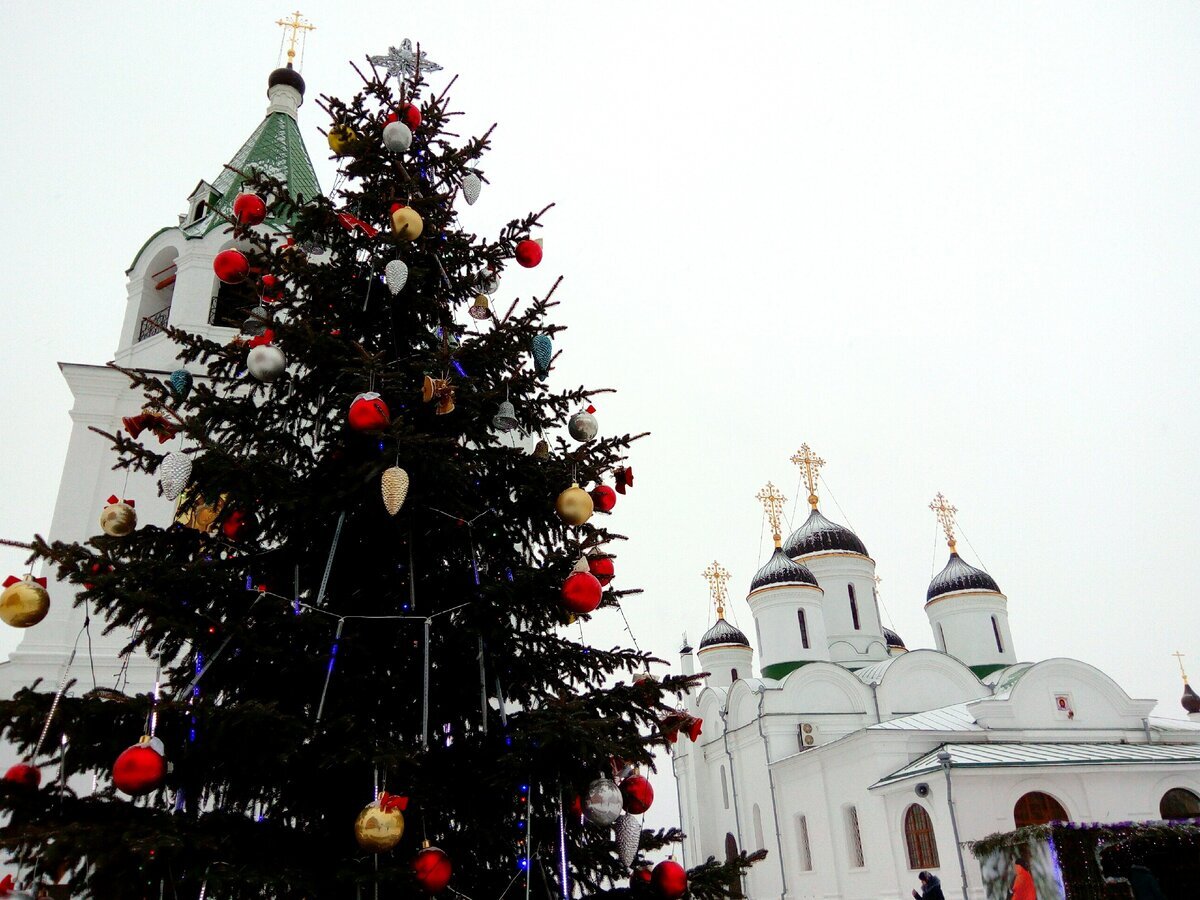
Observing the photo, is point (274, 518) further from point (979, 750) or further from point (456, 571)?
point (979, 750)

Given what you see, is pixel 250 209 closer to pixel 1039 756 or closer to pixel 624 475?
pixel 624 475

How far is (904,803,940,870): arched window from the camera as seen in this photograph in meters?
17.3

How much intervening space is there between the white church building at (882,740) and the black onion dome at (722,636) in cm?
6

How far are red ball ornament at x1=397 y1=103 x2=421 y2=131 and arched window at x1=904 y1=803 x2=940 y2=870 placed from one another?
17.4 meters

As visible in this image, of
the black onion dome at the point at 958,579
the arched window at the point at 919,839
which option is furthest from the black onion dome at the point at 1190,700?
the arched window at the point at 919,839

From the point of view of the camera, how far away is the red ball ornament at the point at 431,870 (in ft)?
10.3

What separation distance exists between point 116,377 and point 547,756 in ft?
28.7

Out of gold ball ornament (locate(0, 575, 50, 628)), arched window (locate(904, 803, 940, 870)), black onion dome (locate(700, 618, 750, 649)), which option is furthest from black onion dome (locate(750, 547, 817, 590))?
gold ball ornament (locate(0, 575, 50, 628))

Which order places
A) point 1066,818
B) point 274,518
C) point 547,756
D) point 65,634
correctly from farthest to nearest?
point 1066,818, point 65,634, point 274,518, point 547,756

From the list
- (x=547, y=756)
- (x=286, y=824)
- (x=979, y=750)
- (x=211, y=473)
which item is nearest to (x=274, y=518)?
(x=211, y=473)

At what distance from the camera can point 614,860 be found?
397 centimetres

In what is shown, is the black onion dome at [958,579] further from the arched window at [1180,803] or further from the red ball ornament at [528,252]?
the red ball ornament at [528,252]

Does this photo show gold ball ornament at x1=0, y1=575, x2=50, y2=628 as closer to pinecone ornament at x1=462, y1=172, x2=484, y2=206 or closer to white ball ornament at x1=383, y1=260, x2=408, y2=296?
white ball ornament at x1=383, y1=260, x2=408, y2=296

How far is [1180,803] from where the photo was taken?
61.6 feet
